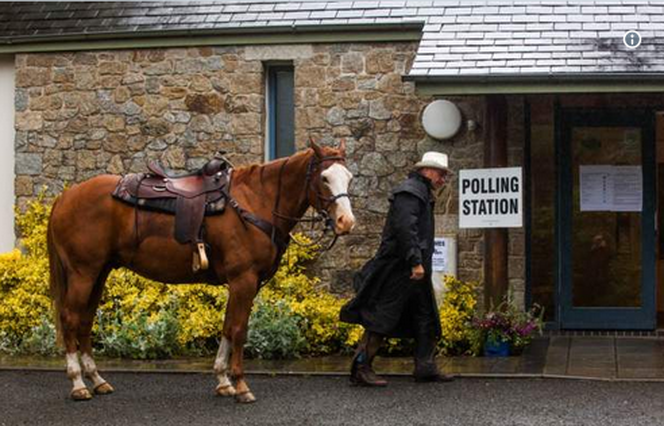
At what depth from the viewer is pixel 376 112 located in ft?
43.4

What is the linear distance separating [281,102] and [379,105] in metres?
1.22

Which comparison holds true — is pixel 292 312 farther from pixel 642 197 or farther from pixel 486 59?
pixel 642 197

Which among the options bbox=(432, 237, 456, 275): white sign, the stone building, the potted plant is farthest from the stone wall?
the potted plant

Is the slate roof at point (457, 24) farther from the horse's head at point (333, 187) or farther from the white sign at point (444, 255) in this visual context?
the horse's head at point (333, 187)

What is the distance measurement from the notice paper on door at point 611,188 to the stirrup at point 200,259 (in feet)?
16.3

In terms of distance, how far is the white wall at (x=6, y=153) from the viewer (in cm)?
1444

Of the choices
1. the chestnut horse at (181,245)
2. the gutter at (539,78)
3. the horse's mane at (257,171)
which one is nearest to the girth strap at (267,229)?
the chestnut horse at (181,245)

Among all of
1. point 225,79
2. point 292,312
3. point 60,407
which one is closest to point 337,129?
point 225,79

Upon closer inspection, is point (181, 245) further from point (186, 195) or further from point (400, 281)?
point (400, 281)

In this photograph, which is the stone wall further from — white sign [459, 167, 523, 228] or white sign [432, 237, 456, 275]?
white sign [459, 167, 523, 228]

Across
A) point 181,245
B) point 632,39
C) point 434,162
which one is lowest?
point 181,245

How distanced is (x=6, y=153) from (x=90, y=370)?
17.0 feet

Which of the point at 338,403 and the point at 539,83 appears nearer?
the point at 338,403

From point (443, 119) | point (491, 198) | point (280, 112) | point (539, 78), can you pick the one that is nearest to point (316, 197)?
point (491, 198)
